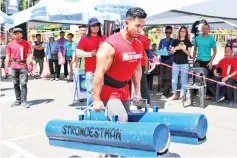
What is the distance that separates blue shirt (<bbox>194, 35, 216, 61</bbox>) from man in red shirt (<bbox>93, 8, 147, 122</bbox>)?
15.3 ft

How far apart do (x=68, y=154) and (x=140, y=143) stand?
169cm

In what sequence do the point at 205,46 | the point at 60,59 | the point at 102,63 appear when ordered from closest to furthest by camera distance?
the point at 102,63
the point at 205,46
the point at 60,59

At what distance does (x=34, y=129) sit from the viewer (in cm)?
577

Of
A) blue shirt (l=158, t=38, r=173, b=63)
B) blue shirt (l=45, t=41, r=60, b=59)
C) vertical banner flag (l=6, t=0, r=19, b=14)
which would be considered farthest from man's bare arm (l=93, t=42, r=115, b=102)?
vertical banner flag (l=6, t=0, r=19, b=14)

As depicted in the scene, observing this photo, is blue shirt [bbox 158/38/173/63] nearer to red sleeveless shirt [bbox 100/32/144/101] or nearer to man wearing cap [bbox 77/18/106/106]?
man wearing cap [bbox 77/18/106/106]

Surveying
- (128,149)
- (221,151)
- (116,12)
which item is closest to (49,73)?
(116,12)

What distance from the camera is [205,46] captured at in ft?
26.4

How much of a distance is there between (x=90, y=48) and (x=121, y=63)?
3.02 meters

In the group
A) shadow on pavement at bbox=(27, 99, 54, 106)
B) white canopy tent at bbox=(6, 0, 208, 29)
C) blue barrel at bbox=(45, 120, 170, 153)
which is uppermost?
white canopy tent at bbox=(6, 0, 208, 29)

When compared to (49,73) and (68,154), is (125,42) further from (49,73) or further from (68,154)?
(49,73)


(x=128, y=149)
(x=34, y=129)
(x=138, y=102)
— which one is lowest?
(x=34, y=129)

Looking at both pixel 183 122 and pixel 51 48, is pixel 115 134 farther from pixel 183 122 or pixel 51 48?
pixel 51 48

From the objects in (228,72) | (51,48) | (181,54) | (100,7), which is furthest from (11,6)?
(228,72)

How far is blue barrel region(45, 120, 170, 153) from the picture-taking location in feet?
9.98
